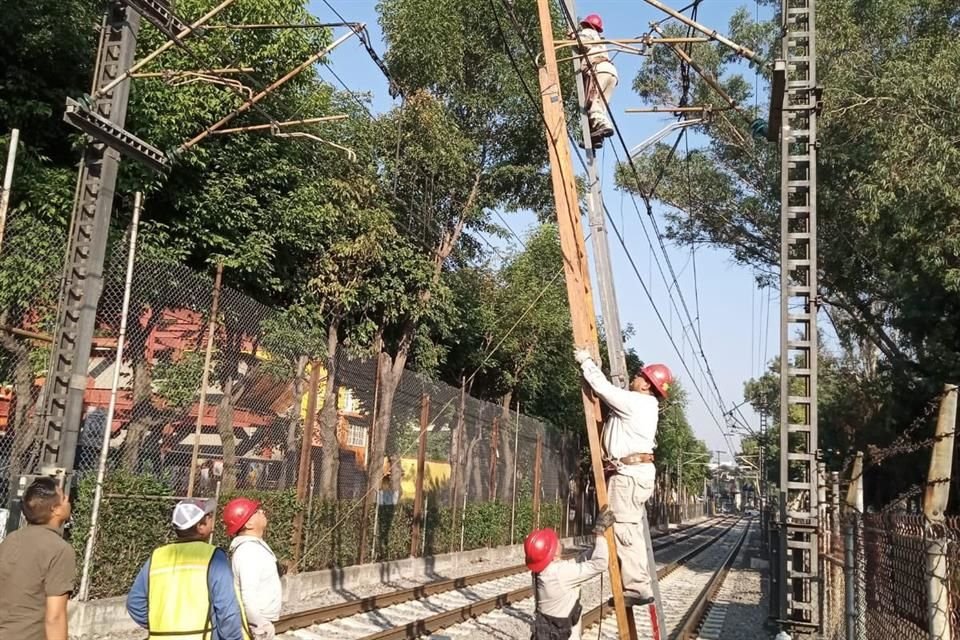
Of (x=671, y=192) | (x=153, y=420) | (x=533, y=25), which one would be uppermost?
(x=533, y=25)

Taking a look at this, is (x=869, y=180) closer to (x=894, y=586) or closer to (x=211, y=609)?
(x=894, y=586)

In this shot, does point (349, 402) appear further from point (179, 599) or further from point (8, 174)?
point (179, 599)

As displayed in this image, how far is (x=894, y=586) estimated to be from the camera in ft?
25.5

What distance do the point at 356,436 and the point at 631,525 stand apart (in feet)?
35.7

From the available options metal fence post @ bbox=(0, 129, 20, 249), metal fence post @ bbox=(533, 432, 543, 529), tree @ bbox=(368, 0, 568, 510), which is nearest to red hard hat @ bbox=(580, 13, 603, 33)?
metal fence post @ bbox=(0, 129, 20, 249)

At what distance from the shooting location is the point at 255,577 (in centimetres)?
459

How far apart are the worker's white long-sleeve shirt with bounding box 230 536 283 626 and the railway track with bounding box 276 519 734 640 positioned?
4.82 m

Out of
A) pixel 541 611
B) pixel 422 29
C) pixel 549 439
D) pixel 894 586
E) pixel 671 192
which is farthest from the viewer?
pixel 671 192

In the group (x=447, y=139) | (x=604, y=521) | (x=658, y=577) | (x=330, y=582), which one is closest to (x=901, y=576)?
(x=604, y=521)

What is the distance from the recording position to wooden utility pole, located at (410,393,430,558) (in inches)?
699

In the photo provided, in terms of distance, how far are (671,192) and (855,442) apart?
486 inches

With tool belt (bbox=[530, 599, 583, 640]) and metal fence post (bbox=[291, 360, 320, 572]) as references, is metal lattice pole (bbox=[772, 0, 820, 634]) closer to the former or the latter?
tool belt (bbox=[530, 599, 583, 640])

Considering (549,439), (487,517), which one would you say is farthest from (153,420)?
(549,439)

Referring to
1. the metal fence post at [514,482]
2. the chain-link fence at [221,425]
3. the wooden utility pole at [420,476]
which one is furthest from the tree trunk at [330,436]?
the metal fence post at [514,482]
